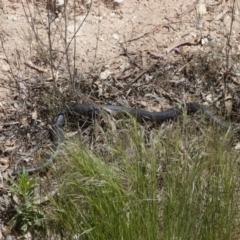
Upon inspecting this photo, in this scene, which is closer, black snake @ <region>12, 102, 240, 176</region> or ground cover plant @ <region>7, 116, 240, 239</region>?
ground cover plant @ <region>7, 116, 240, 239</region>

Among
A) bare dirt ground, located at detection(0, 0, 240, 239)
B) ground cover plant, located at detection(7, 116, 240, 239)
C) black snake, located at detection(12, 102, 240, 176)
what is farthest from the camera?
bare dirt ground, located at detection(0, 0, 240, 239)

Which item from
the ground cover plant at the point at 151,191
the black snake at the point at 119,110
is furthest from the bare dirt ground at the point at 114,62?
the ground cover plant at the point at 151,191

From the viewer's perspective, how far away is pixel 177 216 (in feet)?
11.2

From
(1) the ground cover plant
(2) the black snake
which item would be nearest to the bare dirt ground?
(2) the black snake

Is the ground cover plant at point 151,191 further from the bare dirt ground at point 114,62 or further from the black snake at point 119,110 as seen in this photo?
the bare dirt ground at point 114,62

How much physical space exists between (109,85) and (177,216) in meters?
1.90

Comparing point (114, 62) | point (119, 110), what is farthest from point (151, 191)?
point (114, 62)

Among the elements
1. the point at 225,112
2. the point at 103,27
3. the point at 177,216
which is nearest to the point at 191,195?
the point at 177,216

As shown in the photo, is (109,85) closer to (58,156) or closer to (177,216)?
(58,156)

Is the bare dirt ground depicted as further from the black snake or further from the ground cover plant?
the ground cover plant

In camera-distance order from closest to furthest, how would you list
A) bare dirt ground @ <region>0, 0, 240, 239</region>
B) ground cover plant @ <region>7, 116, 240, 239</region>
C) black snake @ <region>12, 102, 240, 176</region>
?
ground cover plant @ <region>7, 116, 240, 239</region>
black snake @ <region>12, 102, 240, 176</region>
bare dirt ground @ <region>0, 0, 240, 239</region>

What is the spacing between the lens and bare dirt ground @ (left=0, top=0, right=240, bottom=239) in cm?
487

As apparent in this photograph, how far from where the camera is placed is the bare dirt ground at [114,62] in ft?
16.0

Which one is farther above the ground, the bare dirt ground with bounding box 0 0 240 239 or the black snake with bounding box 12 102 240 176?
the bare dirt ground with bounding box 0 0 240 239
